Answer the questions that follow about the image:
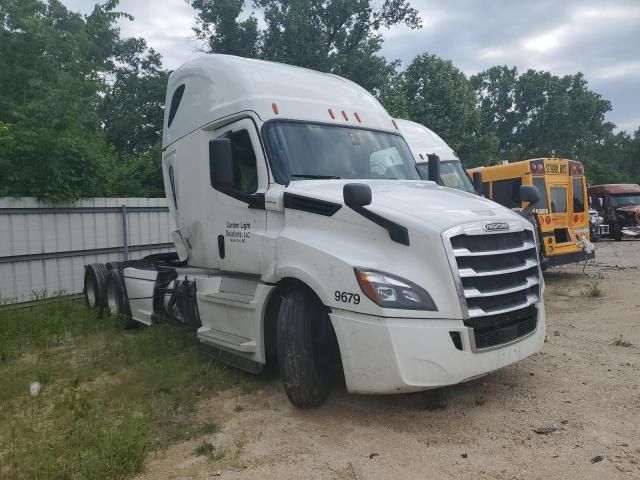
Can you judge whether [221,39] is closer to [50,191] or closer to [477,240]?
[50,191]

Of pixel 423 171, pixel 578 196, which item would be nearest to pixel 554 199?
pixel 578 196

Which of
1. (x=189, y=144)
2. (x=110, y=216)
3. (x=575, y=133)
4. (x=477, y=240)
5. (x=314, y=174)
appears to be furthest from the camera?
(x=575, y=133)

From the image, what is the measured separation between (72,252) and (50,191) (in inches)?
47.9

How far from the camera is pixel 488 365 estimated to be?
3916 mm

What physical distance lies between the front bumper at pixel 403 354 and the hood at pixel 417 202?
2.59ft

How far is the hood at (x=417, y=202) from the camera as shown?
3992 millimetres

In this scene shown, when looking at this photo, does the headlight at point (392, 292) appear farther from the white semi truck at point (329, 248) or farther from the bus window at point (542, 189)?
the bus window at point (542, 189)

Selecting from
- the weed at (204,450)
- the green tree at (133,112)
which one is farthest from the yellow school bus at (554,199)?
the green tree at (133,112)

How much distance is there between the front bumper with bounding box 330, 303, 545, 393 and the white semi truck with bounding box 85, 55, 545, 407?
0.03ft

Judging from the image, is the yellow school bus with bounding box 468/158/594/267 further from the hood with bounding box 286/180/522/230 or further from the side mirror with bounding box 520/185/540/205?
the hood with bounding box 286/180/522/230

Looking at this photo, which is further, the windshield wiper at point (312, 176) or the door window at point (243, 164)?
the door window at point (243, 164)

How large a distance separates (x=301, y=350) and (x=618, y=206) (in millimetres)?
23974

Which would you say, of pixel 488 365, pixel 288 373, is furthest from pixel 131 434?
pixel 488 365

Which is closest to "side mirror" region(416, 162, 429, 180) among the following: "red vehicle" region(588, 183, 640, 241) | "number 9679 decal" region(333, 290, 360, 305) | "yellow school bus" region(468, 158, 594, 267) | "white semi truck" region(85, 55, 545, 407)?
"white semi truck" region(85, 55, 545, 407)
